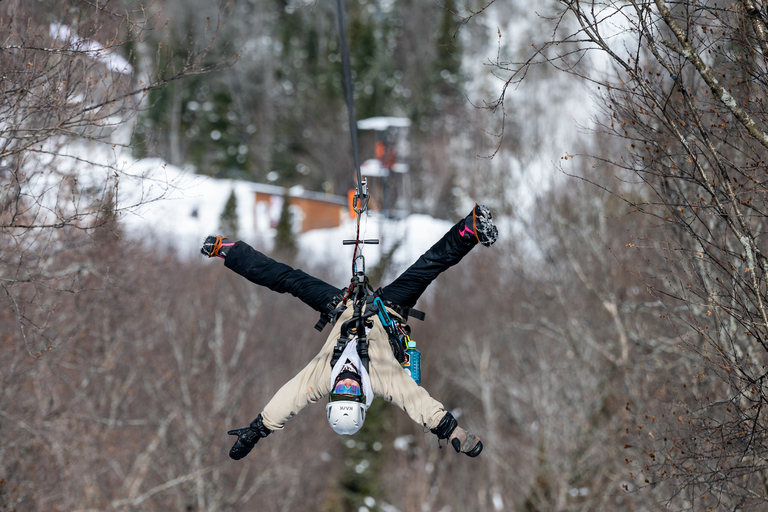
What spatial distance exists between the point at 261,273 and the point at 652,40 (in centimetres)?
322

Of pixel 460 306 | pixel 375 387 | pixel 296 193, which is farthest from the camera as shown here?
pixel 296 193

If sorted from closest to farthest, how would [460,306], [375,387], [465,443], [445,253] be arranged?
[465,443]
[445,253]
[375,387]
[460,306]

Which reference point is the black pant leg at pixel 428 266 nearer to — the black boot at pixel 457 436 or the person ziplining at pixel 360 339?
the person ziplining at pixel 360 339

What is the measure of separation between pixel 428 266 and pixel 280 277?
3.70 feet

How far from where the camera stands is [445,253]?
574 centimetres

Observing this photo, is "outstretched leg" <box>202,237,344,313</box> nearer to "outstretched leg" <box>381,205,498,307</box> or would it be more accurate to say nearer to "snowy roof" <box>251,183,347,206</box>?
"outstretched leg" <box>381,205,498,307</box>

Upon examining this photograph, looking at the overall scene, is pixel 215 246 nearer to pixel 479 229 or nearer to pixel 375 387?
pixel 375 387

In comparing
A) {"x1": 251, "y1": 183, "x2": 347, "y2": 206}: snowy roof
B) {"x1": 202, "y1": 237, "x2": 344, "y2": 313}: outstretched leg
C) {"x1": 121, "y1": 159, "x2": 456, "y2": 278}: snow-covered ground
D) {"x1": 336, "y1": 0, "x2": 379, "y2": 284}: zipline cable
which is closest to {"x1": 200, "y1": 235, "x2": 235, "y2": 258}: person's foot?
{"x1": 202, "y1": 237, "x2": 344, "y2": 313}: outstretched leg

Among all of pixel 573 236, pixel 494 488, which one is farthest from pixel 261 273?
pixel 494 488

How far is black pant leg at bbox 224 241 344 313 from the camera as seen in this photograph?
5.93 metres

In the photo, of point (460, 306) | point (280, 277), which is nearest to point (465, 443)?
point (280, 277)

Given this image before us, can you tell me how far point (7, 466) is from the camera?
45.2 feet

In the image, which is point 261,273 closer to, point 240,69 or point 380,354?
point 380,354

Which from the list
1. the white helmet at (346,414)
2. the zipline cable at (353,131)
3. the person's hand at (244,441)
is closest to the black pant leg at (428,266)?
the zipline cable at (353,131)
